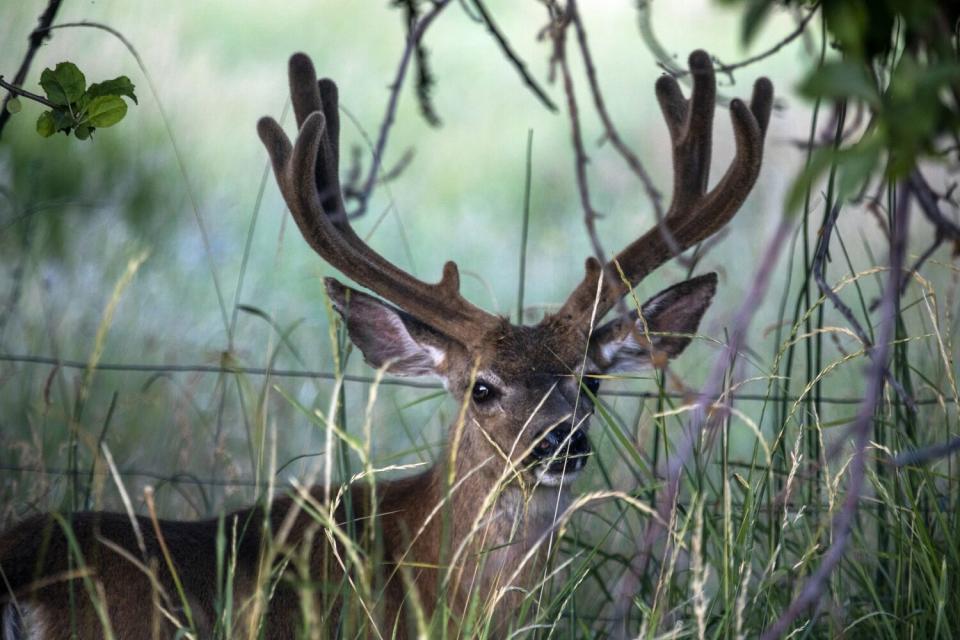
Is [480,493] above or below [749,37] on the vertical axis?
below

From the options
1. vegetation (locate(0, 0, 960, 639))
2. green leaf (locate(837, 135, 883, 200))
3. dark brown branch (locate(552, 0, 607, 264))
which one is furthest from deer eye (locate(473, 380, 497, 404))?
green leaf (locate(837, 135, 883, 200))

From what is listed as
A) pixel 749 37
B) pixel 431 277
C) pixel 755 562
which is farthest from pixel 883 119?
pixel 431 277

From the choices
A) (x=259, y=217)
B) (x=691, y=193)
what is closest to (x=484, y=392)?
(x=691, y=193)

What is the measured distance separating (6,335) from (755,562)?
12.3 ft

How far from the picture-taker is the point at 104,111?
320 centimetres

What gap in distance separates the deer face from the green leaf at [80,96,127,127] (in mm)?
976

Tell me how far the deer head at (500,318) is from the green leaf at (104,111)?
2.74ft

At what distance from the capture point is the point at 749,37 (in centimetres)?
165

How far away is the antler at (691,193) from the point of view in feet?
13.9

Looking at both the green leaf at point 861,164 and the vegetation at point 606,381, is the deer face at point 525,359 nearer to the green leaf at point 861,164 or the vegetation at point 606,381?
the vegetation at point 606,381

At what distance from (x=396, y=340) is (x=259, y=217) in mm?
6191

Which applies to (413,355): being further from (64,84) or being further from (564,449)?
(64,84)

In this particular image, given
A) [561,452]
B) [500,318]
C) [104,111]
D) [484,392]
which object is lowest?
[561,452]

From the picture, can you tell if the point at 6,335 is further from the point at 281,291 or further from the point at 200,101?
the point at 200,101
